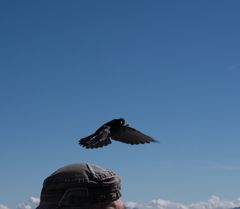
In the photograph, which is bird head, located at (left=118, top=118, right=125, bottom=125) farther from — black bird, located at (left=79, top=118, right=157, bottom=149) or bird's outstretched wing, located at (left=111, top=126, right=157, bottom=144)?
bird's outstretched wing, located at (left=111, top=126, right=157, bottom=144)

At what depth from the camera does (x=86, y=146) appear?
1112cm

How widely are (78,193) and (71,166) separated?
317mm

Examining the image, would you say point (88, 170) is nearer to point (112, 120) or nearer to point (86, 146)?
point (86, 146)

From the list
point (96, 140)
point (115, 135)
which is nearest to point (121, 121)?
point (115, 135)

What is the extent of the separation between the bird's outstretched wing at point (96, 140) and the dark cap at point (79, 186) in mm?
5547

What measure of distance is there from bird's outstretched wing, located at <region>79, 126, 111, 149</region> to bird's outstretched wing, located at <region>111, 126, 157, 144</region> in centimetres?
63

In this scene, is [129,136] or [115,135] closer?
[129,136]

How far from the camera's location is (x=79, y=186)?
5.08 m

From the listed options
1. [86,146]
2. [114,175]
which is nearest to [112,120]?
[86,146]

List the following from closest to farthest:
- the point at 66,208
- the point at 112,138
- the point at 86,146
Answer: the point at 66,208 < the point at 86,146 < the point at 112,138

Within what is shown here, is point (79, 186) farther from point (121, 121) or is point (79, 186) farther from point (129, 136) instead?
point (121, 121)

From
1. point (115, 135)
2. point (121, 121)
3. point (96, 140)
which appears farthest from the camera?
point (121, 121)

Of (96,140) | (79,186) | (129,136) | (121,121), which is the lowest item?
(79,186)

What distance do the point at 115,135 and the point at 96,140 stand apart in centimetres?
110
